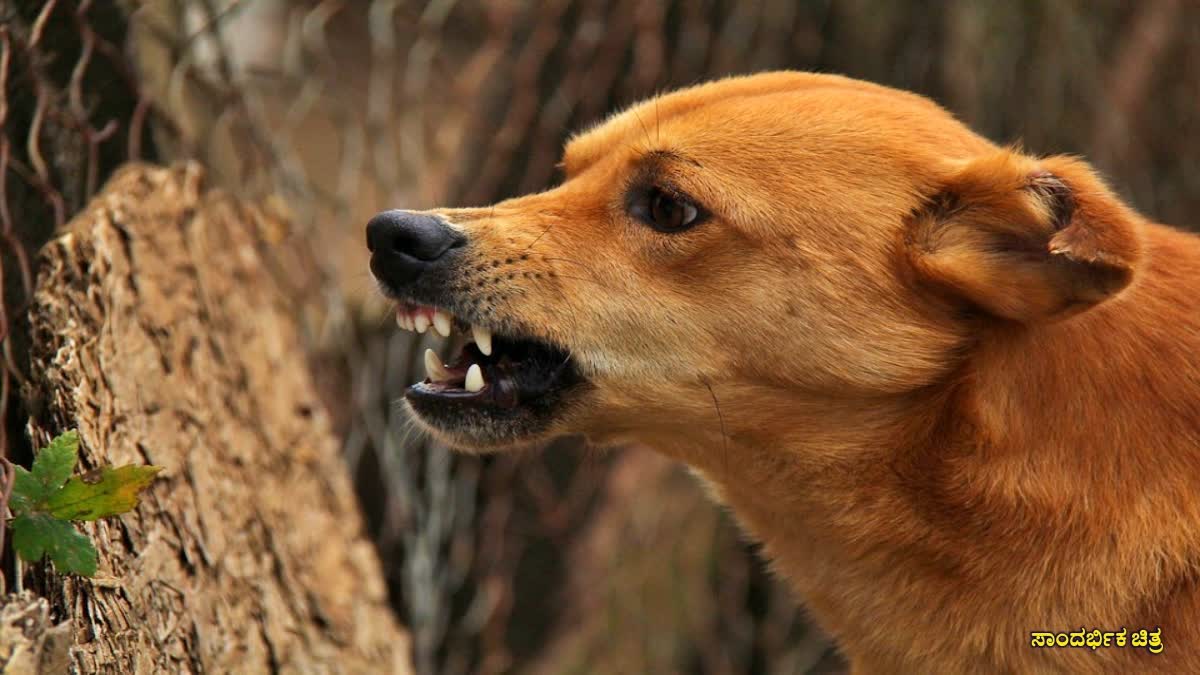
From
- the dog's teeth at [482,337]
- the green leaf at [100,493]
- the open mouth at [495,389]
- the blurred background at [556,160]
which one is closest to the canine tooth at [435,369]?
the open mouth at [495,389]

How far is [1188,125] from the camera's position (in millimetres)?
6301

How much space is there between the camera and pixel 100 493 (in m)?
2.48

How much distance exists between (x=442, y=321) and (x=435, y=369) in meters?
0.13

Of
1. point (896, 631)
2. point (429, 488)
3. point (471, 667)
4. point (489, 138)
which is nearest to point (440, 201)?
point (489, 138)

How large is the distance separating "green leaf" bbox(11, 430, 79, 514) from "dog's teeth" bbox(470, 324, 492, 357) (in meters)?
0.90

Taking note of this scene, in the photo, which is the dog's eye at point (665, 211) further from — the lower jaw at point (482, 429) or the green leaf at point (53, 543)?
the green leaf at point (53, 543)

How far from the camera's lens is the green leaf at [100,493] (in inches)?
97.0

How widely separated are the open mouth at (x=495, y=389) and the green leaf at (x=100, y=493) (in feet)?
2.41

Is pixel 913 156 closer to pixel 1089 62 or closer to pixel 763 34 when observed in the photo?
pixel 763 34

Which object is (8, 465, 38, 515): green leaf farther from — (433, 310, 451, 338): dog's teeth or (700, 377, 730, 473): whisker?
(700, 377, 730, 473): whisker

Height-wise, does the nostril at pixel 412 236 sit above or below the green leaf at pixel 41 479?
above

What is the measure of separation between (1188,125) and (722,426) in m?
4.28

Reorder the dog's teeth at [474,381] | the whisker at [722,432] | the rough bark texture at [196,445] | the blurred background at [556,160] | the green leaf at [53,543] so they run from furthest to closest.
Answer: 1. the blurred background at [556,160]
2. the dog's teeth at [474,381]
3. the whisker at [722,432]
4. the rough bark texture at [196,445]
5. the green leaf at [53,543]

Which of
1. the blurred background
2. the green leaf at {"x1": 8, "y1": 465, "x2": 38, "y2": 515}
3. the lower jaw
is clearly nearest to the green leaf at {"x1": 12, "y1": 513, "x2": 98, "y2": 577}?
the green leaf at {"x1": 8, "y1": 465, "x2": 38, "y2": 515}
